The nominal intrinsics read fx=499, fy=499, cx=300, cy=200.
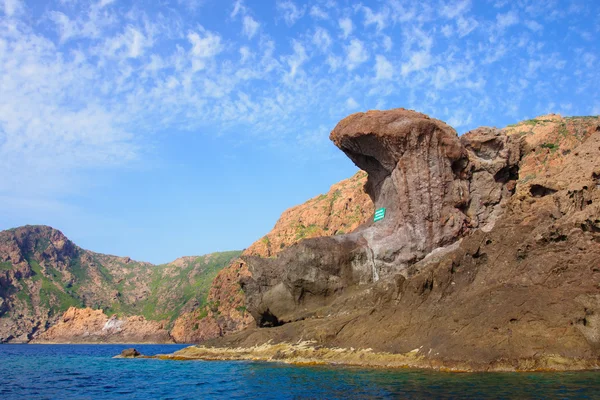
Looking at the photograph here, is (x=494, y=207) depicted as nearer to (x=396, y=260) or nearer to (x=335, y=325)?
(x=396, y=260)

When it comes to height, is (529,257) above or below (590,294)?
above

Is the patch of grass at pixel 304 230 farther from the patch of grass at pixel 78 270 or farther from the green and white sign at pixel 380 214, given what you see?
the patch of grass at pixel 78 270

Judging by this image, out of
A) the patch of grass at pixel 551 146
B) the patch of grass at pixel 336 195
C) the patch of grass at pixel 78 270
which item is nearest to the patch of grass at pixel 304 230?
the patch of grass at pixel 336 195

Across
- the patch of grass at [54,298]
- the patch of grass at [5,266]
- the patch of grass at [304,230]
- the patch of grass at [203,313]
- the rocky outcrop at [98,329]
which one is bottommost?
the rocky outcrop at [98,329]

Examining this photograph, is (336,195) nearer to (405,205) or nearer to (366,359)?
(405,205)

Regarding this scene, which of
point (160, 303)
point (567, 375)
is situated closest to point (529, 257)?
point (567, 375)

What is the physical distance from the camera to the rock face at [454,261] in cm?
2789

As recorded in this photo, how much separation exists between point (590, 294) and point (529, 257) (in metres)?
4.80

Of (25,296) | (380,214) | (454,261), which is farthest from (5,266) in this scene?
(454,261)

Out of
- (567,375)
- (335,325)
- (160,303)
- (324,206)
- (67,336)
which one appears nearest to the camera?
(567,375)

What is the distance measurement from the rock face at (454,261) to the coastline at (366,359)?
14 cm

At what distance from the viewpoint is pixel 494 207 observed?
47.9 meters

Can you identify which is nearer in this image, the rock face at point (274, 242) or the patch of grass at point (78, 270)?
the rock face at point (274, 242)

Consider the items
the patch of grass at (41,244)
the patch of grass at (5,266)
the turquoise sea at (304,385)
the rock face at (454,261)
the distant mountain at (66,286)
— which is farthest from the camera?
the patch of grass at (41,244)
